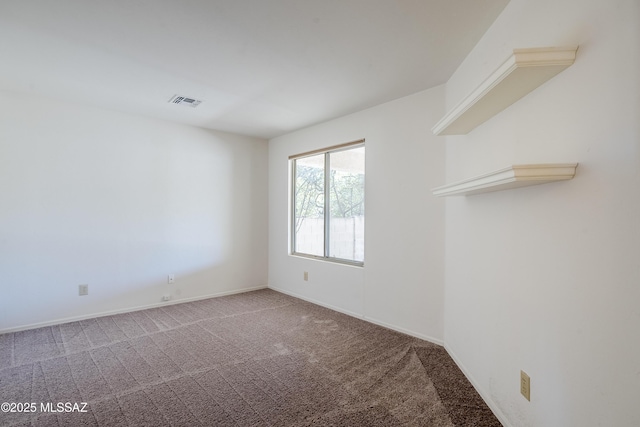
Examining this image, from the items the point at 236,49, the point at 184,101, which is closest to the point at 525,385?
the point at 236,49

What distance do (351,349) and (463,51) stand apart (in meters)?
2.58

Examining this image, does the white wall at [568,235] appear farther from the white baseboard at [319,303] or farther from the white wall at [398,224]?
the white baseboard at [319,303]

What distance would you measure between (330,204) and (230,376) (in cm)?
243

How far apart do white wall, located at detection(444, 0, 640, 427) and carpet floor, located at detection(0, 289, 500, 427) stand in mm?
547

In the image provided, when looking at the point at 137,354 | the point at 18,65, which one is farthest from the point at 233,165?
the point at 137,354

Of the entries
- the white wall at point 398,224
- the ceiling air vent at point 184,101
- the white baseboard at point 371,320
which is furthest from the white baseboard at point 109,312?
the ceiling air vent at point 184,101

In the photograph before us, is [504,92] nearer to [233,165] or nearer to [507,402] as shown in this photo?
[507,402]

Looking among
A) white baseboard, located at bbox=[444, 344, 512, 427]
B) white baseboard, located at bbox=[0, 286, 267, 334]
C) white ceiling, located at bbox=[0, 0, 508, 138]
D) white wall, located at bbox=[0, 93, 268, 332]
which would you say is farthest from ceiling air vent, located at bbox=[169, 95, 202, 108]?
white baseboard, located at bbox=[444, 344, 512, 427]

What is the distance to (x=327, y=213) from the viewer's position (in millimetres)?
4156

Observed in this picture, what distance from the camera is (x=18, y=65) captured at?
99.0 inches

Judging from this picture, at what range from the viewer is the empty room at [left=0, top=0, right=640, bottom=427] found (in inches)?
47.1

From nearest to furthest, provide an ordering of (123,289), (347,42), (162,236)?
(347,42), (123,289), (162,236)

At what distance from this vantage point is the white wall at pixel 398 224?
290 centimetres

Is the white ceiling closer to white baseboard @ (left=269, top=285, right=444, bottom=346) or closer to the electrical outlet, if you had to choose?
the electrical outlet
